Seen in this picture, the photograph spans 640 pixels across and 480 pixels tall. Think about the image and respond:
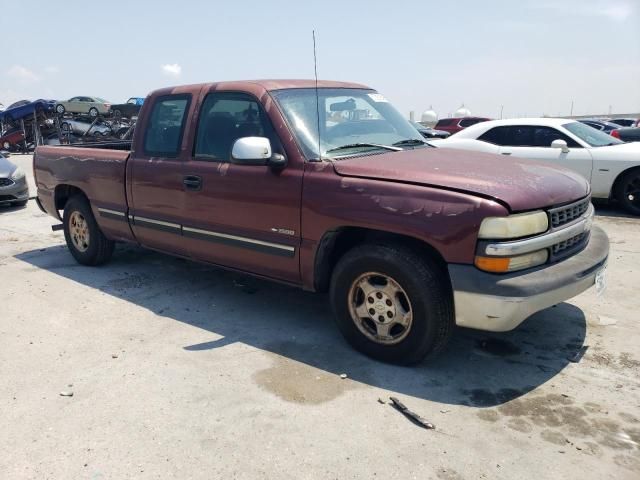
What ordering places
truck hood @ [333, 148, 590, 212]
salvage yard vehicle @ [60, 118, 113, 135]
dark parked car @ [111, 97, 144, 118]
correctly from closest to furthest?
1. truck hood @ [333, 148, 590, 212]
2. dark parked car @ [111, 97, 144, 118]
3. salvage yard vehicle @ [60, 118, 113, 135]

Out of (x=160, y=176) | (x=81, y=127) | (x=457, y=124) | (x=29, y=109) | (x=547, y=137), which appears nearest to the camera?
(x=160, y=176)

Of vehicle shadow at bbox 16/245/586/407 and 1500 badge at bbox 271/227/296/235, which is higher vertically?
1500 badge at bbox 271/227/296/235

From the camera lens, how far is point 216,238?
4352mm

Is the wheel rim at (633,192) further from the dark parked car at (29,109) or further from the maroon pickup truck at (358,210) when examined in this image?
the dark parked car at (29,109)

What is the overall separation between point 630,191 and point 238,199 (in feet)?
22.7

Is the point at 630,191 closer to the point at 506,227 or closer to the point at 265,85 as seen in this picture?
the point at 506,227

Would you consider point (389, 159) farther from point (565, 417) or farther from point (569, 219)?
point (565, 417)

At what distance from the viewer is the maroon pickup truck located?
10.0ft

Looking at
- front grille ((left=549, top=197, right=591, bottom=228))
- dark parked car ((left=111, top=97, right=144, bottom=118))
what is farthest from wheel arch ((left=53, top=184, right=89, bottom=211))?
dark parked car ((left=111, top=97, right=144, bottom=118))

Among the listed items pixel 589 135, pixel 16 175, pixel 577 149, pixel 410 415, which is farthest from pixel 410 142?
pixel 16 175

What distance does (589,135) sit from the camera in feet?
28.7

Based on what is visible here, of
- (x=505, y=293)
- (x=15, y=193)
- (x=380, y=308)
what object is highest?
(x=505, y=293)

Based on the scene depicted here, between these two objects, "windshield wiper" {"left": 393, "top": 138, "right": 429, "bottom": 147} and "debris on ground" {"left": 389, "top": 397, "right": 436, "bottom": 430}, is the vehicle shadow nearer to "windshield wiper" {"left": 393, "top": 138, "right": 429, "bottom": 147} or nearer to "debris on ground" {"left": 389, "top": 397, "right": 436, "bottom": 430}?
"debris on ground" {"left": 389, "top": 397, "right": 436, "bottom": 430}

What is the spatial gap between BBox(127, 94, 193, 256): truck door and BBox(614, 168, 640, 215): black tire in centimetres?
695
